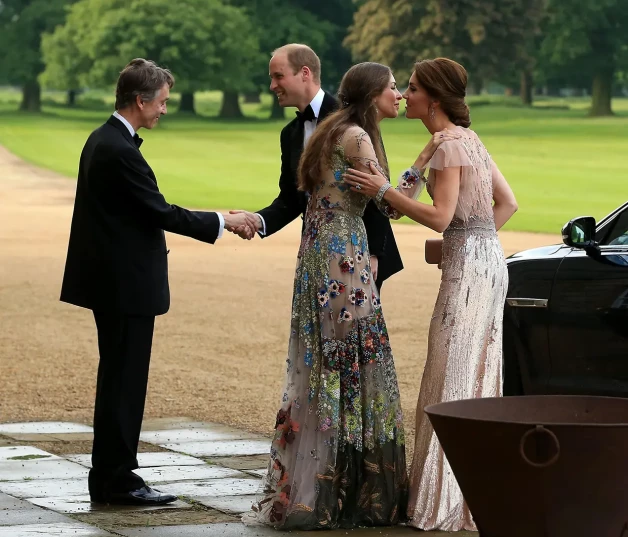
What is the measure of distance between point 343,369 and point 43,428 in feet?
10.6

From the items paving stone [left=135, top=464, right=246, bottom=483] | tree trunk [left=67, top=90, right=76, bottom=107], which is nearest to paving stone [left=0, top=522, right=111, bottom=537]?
paving stone [left=135, top=464, right=246, bottom=483]

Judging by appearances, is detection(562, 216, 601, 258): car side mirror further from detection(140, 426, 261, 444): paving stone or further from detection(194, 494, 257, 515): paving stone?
detection(140, 426, 261, 444): paving stone

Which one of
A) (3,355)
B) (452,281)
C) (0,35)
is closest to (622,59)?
(0,35)

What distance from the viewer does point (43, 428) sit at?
8164 millimetres

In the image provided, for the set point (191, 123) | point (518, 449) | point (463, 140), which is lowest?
point (191, 123)

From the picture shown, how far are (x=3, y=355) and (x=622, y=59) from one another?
65.6 m

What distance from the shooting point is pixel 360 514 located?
5453 millimetres

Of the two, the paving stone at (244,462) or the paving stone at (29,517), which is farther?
the paving stone at (244,462)

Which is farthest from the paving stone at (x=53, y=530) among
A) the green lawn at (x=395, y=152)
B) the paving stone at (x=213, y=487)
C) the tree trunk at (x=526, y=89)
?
the tree trunk at (x=526, y=89)

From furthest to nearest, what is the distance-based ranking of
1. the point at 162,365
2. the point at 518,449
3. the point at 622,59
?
1. the point at 622,59
2. the point at 162,365
3. the point at 518,449

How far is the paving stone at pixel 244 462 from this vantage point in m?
6.89

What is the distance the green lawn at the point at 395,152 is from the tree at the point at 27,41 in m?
1.93

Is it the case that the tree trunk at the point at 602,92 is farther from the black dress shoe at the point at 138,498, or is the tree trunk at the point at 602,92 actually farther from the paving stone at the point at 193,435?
the black dress shoe at the point at 138,498

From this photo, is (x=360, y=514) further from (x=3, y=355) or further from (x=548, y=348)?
(x=3, y=355)
